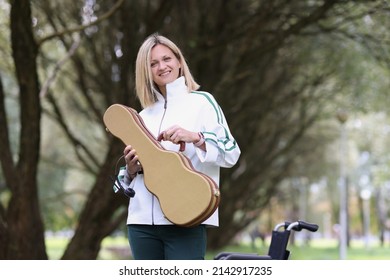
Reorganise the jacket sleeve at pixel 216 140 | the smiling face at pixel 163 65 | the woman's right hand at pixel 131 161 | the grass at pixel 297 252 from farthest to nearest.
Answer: the grass at pixel 297 252 → the smiling face at pixel 163 65 → the woman's right hand at pixel 131 161 → the jacket sleeve at pixel 216 140

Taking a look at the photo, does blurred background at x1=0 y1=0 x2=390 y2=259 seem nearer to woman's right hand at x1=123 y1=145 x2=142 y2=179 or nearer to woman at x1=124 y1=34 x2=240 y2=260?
woman at x1=124 y1=34 x2=240 y2=260

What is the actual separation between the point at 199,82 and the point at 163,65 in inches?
366

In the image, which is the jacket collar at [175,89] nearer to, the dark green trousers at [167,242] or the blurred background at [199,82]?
the dark green trousers at [167,242]

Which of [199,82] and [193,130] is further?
[199,82]

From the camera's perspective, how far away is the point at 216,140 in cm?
323

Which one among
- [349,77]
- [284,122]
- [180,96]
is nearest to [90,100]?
[349,77]

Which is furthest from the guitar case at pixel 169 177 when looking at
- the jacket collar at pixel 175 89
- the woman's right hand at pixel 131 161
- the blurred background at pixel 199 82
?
the blurred background at pixel 199 82

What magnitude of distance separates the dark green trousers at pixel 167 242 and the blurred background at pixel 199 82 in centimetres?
477

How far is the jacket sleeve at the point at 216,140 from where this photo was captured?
3.21 meters

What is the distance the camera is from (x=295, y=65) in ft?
59.2

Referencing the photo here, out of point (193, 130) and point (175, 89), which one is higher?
point (175, 89)

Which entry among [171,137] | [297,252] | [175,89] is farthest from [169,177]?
[297,252]

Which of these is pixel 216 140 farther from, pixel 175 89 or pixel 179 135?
pixel 175 89
